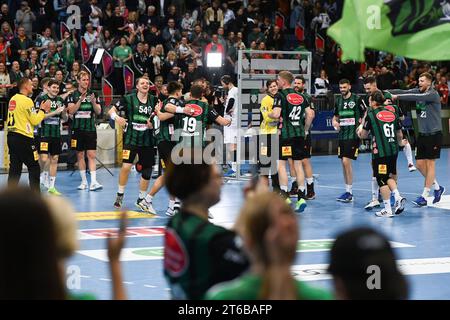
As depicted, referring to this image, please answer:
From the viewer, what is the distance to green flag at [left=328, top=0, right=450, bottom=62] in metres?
5.86

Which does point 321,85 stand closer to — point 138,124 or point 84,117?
point 84,117

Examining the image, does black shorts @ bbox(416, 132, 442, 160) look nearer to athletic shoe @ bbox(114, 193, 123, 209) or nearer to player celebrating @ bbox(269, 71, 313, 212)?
player celebrating @ bbox(269, 71, 313, 212)

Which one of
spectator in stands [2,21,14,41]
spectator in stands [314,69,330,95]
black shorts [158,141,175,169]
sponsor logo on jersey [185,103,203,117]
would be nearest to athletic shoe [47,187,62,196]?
black shorts [158,141,175,169]

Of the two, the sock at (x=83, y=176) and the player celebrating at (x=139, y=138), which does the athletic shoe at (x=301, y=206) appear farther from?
the sock at (x=83, y=176)

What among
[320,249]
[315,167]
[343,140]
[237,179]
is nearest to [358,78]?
[315,167]

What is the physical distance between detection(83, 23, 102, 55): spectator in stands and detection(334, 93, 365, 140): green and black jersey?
1057 centimetres

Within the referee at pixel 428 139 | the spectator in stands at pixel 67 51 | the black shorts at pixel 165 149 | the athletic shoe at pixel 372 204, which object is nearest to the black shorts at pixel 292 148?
the athletic shoe at pixel 372 204

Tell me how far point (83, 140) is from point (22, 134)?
A: 3.50 metres

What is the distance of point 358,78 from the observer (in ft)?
95.7

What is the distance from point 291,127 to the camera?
51.5 feet

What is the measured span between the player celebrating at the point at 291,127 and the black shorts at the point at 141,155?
2.36 meters

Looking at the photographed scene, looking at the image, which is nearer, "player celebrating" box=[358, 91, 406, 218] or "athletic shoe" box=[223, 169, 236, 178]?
"player celebrating" box=[358, 91, 406, 218]

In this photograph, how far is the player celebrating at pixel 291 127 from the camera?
50.7 ft
